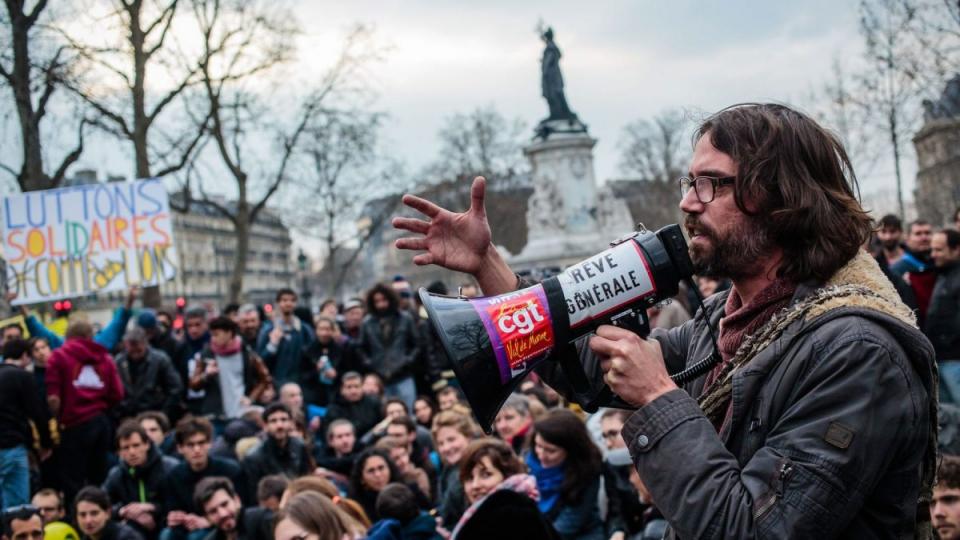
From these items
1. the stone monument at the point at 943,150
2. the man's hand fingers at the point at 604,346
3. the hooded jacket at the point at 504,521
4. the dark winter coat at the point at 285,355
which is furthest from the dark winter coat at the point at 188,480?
the stone monument at the point at 943,150

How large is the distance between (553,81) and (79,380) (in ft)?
61.9

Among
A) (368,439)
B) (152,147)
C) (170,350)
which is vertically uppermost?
(152,147)

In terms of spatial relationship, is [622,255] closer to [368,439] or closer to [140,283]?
[368,439]

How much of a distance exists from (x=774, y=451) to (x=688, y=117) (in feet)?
3.38

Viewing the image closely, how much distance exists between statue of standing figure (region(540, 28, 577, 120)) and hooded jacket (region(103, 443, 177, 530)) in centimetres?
1908

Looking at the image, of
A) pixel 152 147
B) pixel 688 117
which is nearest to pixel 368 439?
pixel 688 117

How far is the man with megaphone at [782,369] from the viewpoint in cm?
174

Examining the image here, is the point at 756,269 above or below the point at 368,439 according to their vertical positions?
above

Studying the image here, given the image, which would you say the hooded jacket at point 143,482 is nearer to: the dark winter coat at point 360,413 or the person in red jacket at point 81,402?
the person in red jacket at point 81,402

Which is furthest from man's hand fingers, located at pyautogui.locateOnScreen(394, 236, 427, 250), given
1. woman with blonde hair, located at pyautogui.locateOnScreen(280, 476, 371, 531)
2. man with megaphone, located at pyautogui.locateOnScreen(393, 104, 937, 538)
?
woman with blonde hair, located at pyautogui.locateOnScreen(280, 476, 371, 531)

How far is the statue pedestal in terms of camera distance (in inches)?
938

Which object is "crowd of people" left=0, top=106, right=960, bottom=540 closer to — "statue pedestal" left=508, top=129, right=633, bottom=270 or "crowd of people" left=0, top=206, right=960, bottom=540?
"crowd of people" left=0, top=206, right=960, bottom=540

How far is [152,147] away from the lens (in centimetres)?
2314

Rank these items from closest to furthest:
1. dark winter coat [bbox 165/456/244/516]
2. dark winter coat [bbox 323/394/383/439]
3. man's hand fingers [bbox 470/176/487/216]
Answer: man's hand fingers [bbox 470/176/487/216], dark winter coat [bbox 165/456/244/516], dark winter coat [bbox 323/394/383/439]
